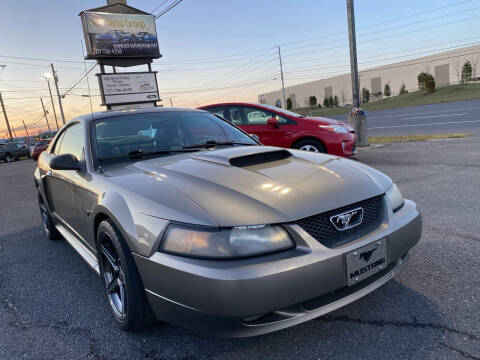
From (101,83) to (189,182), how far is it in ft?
77.8

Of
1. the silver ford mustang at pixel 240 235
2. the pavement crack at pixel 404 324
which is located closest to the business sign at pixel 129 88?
the silver ford mustang at pixel 240 235

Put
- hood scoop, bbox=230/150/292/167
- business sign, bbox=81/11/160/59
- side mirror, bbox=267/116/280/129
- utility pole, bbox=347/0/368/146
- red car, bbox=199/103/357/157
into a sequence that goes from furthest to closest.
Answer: business sign, bbox=81/11/160/59
utility pole, bbox=347/0/368/146
side mirror, bbox=267/116/280/129
red car, bbox=199/103/357/157
hood scoop, bbox=230/150/292/167

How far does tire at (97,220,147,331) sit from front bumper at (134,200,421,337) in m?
0.21

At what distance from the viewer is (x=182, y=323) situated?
5.85 ft

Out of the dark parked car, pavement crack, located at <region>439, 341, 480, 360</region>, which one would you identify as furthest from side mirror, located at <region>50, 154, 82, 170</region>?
the dark parked car

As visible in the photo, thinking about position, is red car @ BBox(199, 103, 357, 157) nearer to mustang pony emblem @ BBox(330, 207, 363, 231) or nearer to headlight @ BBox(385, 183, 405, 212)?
headlight @ BBox(385, 183, 405, 212)

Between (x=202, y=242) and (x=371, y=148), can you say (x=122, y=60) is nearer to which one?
(x=371, y=148)

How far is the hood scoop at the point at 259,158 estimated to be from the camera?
7.97ft

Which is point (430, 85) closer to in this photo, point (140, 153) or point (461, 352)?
point (140, 153)

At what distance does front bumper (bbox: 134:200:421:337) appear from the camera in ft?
5.24

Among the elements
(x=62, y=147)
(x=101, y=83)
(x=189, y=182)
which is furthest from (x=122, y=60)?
(x=189, y=182)

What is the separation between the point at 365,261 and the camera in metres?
1.84

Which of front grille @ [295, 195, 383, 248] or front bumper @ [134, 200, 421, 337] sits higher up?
front grille @ [295, 195, 383, 248]

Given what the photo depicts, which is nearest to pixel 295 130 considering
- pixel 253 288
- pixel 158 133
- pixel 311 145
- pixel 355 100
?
pixel 311 145
